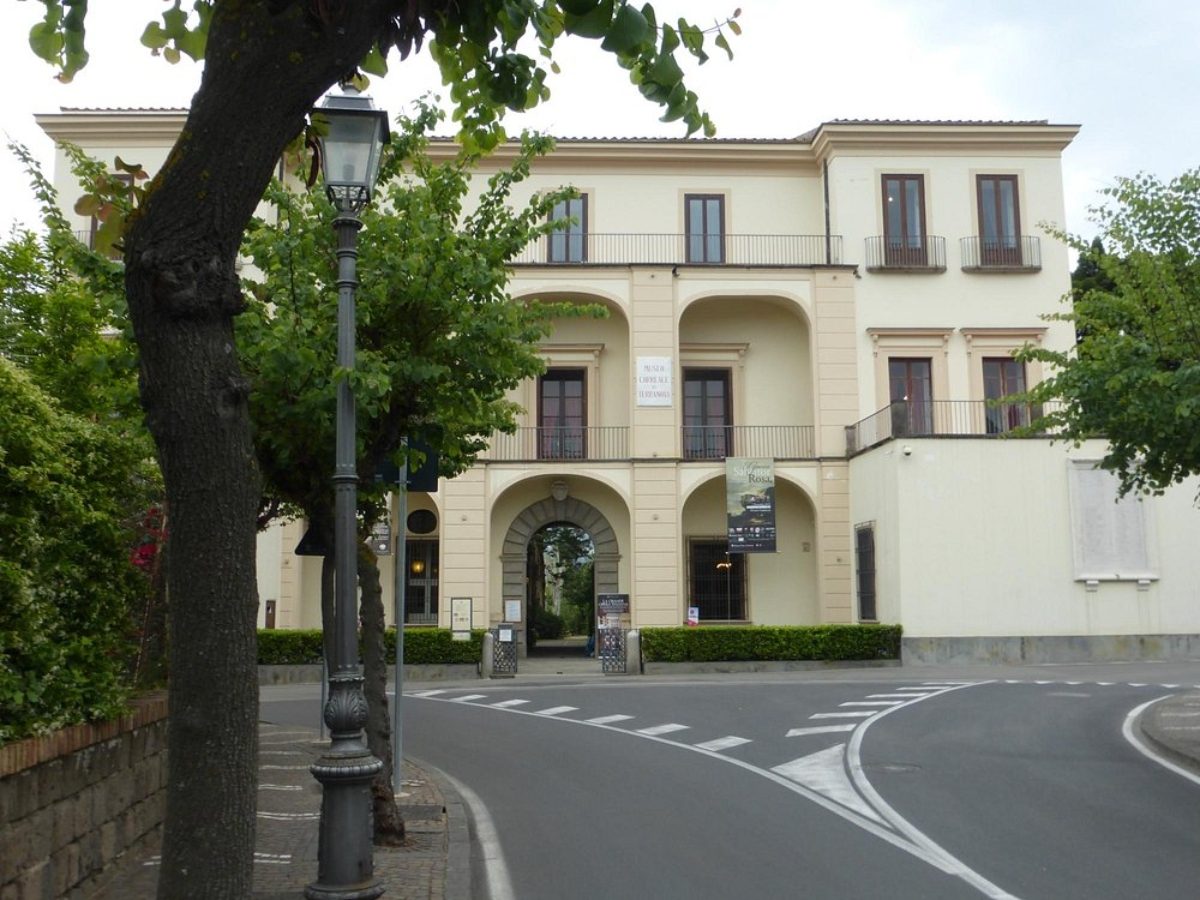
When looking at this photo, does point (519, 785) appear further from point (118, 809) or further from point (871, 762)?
point (118, 809)

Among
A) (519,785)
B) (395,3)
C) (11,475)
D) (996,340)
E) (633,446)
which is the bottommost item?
(519,785)

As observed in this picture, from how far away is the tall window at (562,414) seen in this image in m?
31.3

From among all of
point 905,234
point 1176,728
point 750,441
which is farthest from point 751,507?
point 1176,728

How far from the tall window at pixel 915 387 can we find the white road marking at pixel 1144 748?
14.0 metres

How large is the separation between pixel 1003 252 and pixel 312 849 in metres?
26.9

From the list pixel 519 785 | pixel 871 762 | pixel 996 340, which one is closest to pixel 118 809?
pixel 519 785

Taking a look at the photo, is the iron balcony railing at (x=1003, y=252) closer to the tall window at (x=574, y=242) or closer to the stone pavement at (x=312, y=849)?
the tall window at (x=574, y=242)

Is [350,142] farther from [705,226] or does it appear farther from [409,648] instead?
[705,226]

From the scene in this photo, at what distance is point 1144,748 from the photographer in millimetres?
12906

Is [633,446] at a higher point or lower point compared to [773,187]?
lower

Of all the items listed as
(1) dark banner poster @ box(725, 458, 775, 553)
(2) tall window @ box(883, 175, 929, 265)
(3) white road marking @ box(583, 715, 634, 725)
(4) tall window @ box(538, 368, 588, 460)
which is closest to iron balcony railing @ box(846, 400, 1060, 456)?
(1) dark banner poster @ box(725, 458, 775, 553)

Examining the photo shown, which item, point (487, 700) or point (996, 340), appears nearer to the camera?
point (487, 700)

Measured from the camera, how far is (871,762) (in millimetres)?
11977

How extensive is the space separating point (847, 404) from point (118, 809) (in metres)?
25.2
